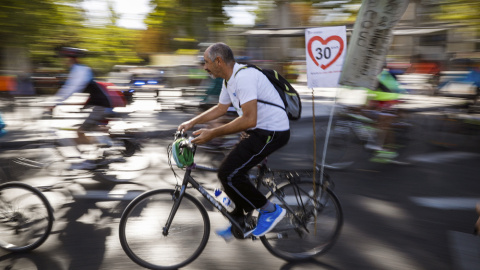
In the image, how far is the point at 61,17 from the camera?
14.3 meters

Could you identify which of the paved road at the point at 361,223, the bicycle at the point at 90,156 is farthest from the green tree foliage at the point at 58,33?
the paved road at the point at 361,223

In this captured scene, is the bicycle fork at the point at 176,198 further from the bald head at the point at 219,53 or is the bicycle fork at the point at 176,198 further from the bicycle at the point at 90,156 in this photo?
the bicycle at the point at 90,156

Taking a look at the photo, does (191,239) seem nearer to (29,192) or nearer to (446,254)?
(29,192)

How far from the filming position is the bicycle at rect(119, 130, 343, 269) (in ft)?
10.8

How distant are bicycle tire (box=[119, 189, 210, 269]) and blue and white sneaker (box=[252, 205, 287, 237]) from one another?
42 cm

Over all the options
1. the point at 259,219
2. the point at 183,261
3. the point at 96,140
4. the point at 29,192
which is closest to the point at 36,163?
the point at 96,140

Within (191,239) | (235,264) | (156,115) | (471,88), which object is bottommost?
(156,115)

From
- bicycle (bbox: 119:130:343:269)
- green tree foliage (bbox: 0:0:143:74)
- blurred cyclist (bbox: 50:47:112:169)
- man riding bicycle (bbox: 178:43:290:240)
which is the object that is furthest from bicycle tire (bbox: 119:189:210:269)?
green tree foliage (bbox: 0:0:143:74)

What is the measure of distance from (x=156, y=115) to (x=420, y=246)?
34.0 ft

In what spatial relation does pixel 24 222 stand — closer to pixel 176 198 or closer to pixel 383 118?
pixel 176 198

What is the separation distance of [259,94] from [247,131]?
34cm

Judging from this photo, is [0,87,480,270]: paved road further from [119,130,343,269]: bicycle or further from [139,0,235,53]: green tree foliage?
[139,0,235,53]: green tree foliage

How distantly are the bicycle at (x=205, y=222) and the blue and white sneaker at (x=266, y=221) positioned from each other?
7 cm

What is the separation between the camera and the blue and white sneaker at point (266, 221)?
334 centimetres
